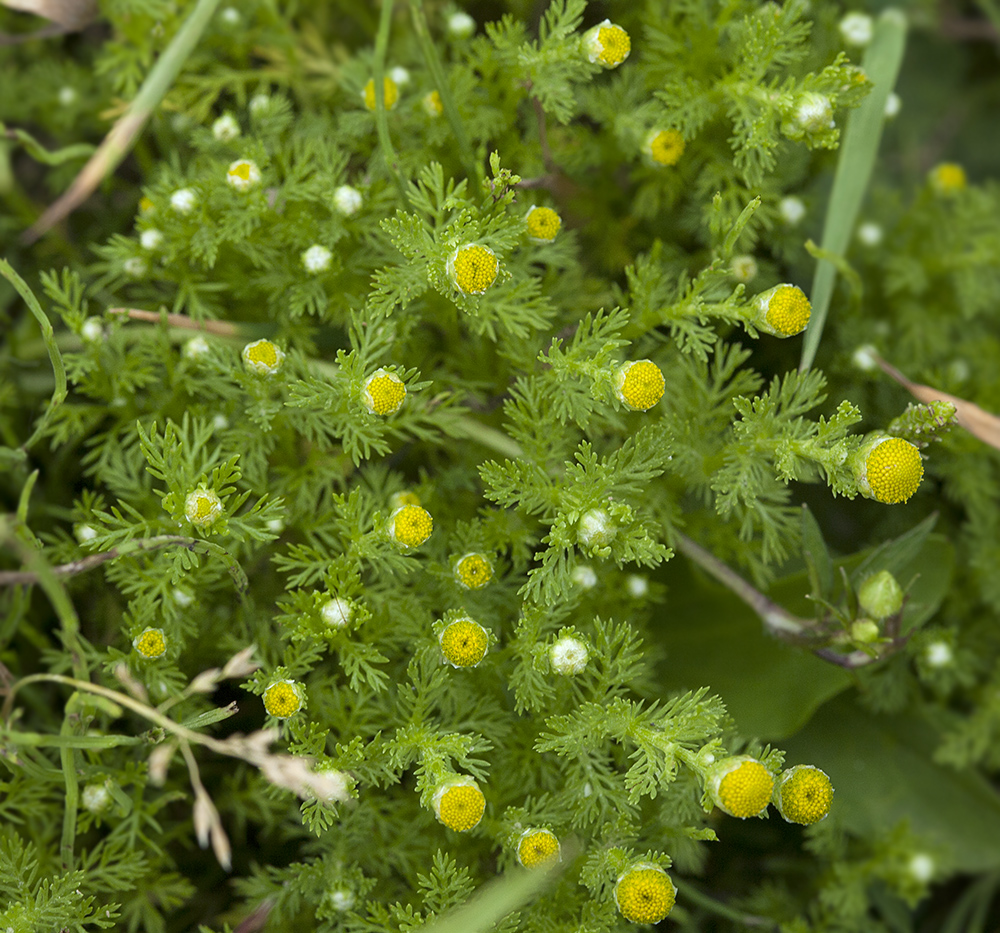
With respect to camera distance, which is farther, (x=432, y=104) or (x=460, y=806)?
(x=432, y=104)

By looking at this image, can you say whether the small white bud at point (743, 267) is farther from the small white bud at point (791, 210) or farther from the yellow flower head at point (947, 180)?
the yellow flower head at point (947, 180)

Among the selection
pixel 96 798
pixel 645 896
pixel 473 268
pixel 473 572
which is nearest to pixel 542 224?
pixel 473 268

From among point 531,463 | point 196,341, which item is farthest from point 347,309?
point 531,463

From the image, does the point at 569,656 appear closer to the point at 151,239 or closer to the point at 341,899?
the point at 341,899

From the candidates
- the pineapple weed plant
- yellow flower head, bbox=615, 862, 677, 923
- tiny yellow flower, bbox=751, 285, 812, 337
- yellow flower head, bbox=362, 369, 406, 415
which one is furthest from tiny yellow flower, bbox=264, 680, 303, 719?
tiny yellow flower, bbox=751, 285, 812, 337

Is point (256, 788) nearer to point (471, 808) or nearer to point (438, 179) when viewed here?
point (471, 808)

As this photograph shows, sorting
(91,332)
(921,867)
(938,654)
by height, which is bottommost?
(921,867)
